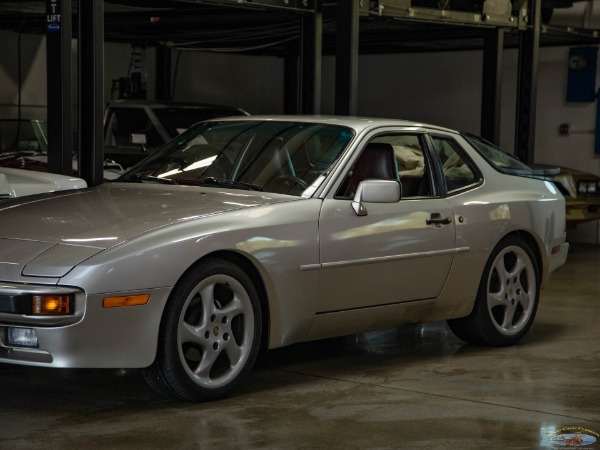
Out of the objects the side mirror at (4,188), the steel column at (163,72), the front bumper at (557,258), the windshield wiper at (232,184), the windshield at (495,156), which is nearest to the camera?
the windshield wiper at (232,184)

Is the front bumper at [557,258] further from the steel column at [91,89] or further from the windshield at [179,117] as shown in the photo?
the windshield at [179,117]

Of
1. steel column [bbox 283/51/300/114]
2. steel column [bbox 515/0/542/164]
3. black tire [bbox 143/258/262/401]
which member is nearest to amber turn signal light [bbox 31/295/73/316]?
black tire [bbox 143/258/262/401]

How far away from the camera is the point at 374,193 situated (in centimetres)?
553

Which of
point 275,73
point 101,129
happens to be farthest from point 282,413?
point 275,73

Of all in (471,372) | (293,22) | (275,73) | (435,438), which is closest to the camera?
(435,438)

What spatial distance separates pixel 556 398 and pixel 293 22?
610 cm

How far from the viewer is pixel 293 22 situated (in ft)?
34.9

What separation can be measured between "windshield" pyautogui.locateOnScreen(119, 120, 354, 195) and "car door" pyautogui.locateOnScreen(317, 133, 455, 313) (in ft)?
0.59

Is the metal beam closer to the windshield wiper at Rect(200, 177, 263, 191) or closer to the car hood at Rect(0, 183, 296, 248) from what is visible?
the windshield wiper at Rect(200, 177, 263, 191)

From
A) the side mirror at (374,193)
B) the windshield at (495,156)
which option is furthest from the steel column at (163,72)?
the side mirror at (374,193)

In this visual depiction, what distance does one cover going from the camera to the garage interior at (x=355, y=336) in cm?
463

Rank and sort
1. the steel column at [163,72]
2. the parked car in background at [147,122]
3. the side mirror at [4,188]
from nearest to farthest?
the side mirror at [4,188] < the parked car in background at [147,122] < the steel column at [163,72]

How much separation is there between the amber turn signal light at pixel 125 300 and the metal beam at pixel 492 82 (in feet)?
24.2

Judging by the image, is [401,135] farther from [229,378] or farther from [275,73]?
[275,73]
